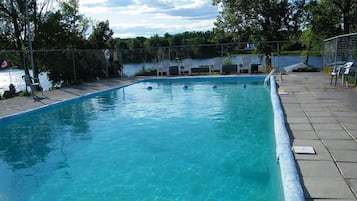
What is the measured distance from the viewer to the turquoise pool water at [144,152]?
464cm

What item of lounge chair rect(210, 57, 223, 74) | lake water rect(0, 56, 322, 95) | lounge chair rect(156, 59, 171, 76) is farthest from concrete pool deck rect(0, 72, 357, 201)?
lounge chair rect(156, 59, 171, 76)

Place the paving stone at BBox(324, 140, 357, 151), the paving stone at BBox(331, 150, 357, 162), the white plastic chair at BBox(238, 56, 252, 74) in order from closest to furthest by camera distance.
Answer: the paving stone at BBox(331, 150, 357, 162), the paving stone at BBox(324, 140, 357, 151), the white plastic chair at BBox(238, 56, 252, 74)

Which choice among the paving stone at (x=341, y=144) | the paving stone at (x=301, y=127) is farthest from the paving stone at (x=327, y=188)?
the paving stone at (x=301, y=127)

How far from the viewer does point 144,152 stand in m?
6.30

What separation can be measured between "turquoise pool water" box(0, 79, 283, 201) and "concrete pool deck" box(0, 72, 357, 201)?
52 centimetres

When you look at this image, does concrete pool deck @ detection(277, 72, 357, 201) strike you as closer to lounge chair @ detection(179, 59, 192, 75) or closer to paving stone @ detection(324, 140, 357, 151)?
paving stone @ detection(324, 140, 357, 151)

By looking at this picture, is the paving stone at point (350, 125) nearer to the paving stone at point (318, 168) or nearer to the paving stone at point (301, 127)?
the paving stone at point (301, 127)

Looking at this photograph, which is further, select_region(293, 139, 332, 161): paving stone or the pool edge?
select_region(293, 139, 332, 161): paving stone

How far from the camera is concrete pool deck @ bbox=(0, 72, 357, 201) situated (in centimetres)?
344

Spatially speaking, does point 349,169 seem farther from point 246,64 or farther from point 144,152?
point 246,64

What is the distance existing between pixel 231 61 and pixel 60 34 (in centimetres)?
874

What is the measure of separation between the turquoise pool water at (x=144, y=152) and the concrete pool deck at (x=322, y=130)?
0.52 metres

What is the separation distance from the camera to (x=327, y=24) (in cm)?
1883

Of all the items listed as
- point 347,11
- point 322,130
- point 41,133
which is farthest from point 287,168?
point 347,11
